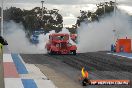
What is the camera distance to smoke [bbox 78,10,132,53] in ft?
163

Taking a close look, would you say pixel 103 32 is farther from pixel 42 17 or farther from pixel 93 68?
pixel 42 17

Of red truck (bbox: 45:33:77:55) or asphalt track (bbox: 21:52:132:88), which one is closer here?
asphalt track (bbox: 21:52:132:88)

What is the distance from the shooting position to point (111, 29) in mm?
54500

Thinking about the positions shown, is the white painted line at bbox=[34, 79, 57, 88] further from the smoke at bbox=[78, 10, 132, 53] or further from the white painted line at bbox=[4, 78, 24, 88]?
the smoke at bbox=[78, 10, 132, 53]

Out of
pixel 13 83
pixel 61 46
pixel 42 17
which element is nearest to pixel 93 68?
pixel 13 83

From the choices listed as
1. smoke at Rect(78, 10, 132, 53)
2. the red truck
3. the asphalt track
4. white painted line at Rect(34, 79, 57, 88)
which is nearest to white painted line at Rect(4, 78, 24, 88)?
white painted line at Rect(34, 79, 57, 88)

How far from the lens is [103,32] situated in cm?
5288

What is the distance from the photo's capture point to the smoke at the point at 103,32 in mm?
49719

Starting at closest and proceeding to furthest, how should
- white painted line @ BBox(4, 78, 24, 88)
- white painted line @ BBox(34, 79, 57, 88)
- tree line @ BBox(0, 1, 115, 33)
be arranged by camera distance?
white painted line @ BBox(4, 78, 24, 88)
white painted line @ BBox(34, 79, 57, 88)
tree line @ BBox(0, 1, 115, 33)

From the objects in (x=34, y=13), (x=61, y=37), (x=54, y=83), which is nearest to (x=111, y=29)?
(x=61, y=37)

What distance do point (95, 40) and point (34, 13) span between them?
7329cm

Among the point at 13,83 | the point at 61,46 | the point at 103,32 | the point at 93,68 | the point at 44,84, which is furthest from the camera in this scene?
the point at 103,32

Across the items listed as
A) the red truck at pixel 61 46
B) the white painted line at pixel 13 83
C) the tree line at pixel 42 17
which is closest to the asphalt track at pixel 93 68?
the white painted line at pixel 13 83

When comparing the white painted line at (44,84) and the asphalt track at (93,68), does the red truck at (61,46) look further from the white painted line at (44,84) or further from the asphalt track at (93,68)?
the white painted line at (44,84)
